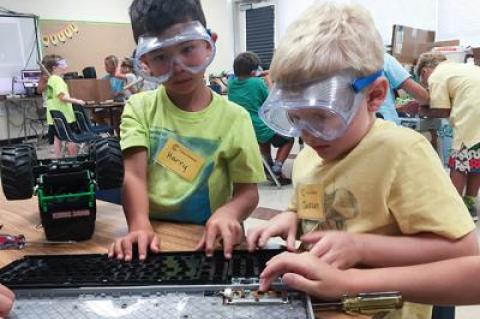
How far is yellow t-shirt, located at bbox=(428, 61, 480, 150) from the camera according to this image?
308cm

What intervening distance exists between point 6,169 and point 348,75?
68 centimetres

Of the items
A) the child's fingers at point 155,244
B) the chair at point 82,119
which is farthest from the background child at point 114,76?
the child's fingers at point 155,244

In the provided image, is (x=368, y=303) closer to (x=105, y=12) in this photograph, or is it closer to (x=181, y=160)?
(x=181, y=160)

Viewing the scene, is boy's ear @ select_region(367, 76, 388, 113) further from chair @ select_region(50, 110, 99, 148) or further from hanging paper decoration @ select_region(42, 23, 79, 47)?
hanging paper decoration @ select_region(42, 23, 79, 47)

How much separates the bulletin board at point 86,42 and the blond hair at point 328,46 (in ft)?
28.6

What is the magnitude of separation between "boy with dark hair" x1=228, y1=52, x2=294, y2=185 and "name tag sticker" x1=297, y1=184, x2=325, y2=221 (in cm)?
333

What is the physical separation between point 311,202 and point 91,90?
6.69m

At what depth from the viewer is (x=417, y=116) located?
390 centimetres

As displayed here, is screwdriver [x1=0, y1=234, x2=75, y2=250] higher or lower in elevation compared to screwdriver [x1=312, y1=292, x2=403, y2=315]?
lower

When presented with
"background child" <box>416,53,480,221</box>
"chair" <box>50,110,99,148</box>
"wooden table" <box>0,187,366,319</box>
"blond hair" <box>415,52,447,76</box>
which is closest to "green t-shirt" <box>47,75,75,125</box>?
"chair" <box>50,110,99,148</box>

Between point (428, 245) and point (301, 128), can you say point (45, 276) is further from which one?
point (428, 245)

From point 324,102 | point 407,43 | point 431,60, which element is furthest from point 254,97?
point 324,102

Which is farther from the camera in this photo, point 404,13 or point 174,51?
point 404,13

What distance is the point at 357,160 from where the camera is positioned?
0.85 m
